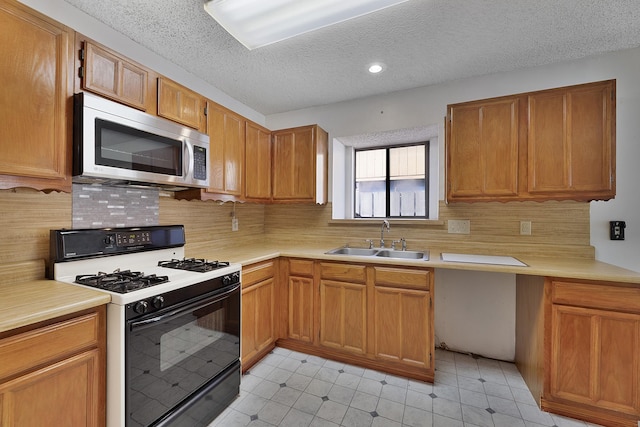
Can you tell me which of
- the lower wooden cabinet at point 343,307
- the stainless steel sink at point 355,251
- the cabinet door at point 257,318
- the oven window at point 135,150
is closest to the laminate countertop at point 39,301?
the oven window at point 135,150

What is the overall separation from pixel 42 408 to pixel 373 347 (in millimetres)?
1912

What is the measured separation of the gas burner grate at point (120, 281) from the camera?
4.42ft

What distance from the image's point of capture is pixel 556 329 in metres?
1.71

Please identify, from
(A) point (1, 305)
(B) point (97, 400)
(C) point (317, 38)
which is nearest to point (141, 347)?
(B) point (97, 400)

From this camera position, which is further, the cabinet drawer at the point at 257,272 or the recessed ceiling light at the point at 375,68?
the recessed ceiling light at the point at 375,68

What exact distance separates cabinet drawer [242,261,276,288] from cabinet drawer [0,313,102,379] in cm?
96

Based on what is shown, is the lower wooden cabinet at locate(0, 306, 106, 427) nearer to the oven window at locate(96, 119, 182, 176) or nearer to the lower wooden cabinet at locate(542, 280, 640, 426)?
the oven window at locate(96, 119, 182, 176)

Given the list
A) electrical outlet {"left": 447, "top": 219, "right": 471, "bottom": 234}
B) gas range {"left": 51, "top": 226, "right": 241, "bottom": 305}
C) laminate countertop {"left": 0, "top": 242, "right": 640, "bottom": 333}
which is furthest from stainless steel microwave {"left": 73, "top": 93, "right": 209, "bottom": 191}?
electrical outlet {"left": 447, "top": 219, "right": 471, "bottom": 234}

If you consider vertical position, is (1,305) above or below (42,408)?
above

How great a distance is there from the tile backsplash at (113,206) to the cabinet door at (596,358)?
2.84 m

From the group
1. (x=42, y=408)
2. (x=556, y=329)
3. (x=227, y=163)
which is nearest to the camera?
(x=42, y=408)

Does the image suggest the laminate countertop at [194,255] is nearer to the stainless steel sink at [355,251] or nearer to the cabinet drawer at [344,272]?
the cabinet drawer at [344,272]

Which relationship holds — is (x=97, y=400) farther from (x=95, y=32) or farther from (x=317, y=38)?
(x=317, y=38)

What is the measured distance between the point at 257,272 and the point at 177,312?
2.65 feet
